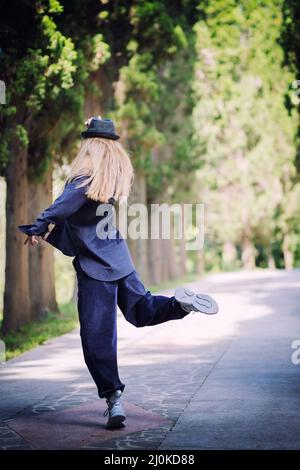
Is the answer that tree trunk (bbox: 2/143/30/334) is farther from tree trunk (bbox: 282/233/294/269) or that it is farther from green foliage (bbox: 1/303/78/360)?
tree trunk (bbox: 282/233/294/269)

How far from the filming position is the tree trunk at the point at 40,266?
643 inches

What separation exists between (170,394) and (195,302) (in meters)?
1.52

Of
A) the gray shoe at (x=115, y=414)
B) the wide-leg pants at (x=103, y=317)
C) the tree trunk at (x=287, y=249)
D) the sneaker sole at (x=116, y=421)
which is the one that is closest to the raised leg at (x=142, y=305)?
the wide-leg pants at (x=103, y=317)

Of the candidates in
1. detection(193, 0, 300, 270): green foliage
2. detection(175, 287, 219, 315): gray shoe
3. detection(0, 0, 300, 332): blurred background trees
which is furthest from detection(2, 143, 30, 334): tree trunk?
detection(193, 0, 300, 270): green foliage

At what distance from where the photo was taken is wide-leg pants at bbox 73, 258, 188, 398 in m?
5.85

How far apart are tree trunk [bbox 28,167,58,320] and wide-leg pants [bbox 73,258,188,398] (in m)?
10.4

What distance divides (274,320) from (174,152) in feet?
48.1

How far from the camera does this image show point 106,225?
605 cm

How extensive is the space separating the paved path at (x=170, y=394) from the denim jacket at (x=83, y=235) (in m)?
1.12

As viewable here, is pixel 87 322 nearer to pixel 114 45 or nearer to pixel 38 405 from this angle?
pixel 38 405

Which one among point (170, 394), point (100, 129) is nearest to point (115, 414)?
point (170, 394)
